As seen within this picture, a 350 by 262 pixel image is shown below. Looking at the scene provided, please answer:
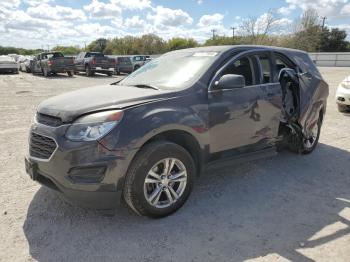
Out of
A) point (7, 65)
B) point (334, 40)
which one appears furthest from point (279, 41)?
point (7, 65)

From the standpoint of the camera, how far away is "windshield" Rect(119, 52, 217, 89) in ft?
13.4

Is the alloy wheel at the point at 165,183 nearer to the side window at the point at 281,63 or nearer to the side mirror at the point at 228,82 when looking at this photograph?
the side mirror at the point at 228,82

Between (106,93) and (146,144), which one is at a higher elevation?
Answer: (106,93)

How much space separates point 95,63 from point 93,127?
23.5 metres

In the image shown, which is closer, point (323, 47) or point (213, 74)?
point (213, 74)

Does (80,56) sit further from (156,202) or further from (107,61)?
(156,202)

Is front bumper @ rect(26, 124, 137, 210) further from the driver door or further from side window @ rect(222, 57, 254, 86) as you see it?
side window @ rect(222, 57, 254, 86)

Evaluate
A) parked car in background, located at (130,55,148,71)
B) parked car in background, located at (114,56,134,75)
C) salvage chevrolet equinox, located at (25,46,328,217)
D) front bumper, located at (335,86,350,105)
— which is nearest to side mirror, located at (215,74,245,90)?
salvage chevrolet equinox, located at (25,46,328,217)

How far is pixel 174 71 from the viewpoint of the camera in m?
4.41

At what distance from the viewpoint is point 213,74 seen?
411 centimetres

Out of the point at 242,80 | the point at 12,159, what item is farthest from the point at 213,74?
the point at 12,159

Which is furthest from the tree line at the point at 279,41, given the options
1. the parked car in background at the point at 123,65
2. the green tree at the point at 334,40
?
the parked car in background at the point at 123,65

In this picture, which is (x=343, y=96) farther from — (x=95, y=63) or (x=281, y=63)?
(x=95, y=63)

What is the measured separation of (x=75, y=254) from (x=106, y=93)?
69.0 inches
